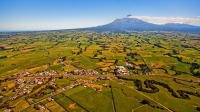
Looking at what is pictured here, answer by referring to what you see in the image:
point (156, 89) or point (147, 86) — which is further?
point (147, 86)

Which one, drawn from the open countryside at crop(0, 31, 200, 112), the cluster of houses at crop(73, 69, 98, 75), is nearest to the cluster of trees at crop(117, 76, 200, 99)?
the open countryside at crop(0, 31, 200, 112)

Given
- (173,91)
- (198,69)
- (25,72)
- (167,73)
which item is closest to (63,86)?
(25,72)

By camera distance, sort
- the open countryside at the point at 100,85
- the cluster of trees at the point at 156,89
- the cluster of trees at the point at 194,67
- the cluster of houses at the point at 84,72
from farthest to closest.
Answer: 1. the cluster of houses at the point at 84,72
2. the cluster of trees at the point at 194,67
3. the cluster of trees at the point at 156,89
4. the open countryside at the point at 100,85

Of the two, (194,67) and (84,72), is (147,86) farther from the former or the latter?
(194,67)

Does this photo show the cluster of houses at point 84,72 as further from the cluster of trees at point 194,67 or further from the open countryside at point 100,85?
the cluster of trees at point 194,67

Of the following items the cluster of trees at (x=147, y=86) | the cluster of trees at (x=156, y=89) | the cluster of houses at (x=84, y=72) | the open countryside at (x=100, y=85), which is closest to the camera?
the open countryside at (x=100, y=85)

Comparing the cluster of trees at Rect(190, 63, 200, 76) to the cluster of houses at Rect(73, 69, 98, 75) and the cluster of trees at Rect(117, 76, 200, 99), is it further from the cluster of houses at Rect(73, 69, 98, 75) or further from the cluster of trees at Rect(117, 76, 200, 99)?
the cluster of houses at Rect(73, 69, 98, 75)

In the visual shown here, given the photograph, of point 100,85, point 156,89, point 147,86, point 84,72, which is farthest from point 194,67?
point 84,72

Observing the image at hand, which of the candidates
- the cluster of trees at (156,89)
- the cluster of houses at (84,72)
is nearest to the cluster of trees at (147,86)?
the cluster of trees at (156,89)

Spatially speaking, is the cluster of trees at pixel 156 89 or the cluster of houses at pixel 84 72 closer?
the cluster of trees at pixel 156 89

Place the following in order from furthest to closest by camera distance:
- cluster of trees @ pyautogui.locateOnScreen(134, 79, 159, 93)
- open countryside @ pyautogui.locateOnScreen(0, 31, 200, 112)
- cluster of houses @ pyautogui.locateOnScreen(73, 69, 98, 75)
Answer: cluster of houses @ pyautogui.locateOnScreen(73, 69, 98, 75), cluster of trees @ pyautogui.locateOnScreen(134, 79, 159, 93), open countryside @ pyautogui.locateOnScreen(0, 31, 200, 112)

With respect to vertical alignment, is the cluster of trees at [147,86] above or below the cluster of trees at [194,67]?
below

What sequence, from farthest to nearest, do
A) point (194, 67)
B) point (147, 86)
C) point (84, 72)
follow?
point (194, 67), point (84, 72), point (147, 86)
